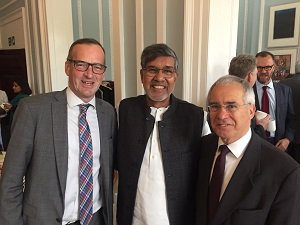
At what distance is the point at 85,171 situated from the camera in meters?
1.35

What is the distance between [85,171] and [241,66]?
1.24m

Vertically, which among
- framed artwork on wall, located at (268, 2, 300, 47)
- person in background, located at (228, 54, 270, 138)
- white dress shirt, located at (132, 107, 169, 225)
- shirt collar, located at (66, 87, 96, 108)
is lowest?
white dress shirt, located at (132, 107, 169, 225)

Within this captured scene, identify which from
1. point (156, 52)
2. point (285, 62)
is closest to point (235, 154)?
point (156, 52)

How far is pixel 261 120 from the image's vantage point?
1.90m

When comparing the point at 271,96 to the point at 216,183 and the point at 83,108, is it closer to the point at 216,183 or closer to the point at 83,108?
the point at 216,183

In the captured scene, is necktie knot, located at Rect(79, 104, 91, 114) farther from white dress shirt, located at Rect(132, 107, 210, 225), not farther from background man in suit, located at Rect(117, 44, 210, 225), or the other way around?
white dress shirt, located at Rect(132, 107, 210, 225)

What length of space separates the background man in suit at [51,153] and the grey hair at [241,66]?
96 centimetres

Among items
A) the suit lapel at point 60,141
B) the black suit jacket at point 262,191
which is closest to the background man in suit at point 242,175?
the black suit jacket at point 262,191

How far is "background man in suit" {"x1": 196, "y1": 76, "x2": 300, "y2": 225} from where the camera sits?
1.00 meters

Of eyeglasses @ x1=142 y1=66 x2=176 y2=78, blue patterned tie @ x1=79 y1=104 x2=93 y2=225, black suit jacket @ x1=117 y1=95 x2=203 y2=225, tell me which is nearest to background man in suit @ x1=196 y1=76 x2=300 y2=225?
black suit jacket @ x1=117 y1=95 x2=203 y2=225

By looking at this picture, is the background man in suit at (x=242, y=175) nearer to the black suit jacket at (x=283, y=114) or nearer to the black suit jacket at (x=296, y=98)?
the black suit jacket at (x=283, y=114)

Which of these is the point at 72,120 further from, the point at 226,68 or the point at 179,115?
the point at 226,68

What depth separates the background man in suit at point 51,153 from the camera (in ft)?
4.10

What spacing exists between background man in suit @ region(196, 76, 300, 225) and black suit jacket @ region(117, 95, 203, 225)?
13 centimetres
